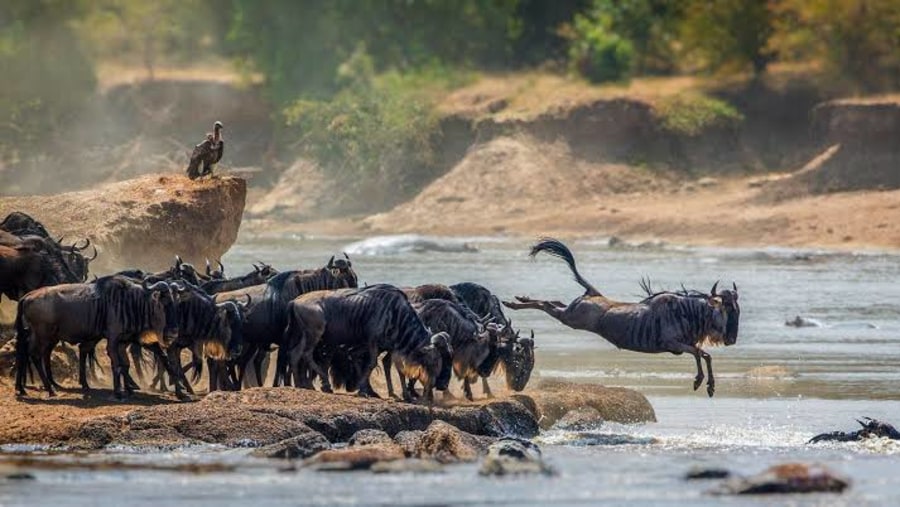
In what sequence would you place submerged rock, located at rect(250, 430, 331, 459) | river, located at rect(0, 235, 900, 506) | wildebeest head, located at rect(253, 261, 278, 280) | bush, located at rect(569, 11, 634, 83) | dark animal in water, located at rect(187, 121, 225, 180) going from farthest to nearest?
1. bush, located at rect(569, 11, 634, 83)
2. dark animal in water, located at rect(187, 121, 225, 180)
3. wildebeest head, located at rect(253, 261, 278, 280)
4. submerged rock, located at rect(250, 430, 331, 459)
5. river, located at rect(0, 235, 900, 506)

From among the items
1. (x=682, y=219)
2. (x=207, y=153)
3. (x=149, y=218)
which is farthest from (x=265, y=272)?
(x=682, y=219)

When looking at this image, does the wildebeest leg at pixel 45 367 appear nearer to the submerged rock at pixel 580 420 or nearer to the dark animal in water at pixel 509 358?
the dark animal in water at pixel 509 358

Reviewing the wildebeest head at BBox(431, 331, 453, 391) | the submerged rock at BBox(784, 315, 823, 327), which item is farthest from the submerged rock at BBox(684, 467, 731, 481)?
the submerged rock at BBox(784, 315, 823, 327)

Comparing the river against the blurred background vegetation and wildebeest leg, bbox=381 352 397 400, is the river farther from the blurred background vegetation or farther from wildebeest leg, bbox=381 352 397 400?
the blurred background vegetation

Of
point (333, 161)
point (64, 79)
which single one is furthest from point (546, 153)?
point (64, 79)

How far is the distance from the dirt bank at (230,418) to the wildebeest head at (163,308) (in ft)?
2.22

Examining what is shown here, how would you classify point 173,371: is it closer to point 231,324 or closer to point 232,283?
point 231,324

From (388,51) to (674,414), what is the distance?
51.9 meters

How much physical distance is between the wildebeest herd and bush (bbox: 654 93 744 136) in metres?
40.1

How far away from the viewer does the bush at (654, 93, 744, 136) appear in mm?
61750

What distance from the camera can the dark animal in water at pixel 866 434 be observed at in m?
19.0

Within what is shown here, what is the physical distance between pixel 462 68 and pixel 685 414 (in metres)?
49.7

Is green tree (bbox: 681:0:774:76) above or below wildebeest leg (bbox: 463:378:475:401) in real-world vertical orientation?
above

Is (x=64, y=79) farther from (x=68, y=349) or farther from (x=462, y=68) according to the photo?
(x=68, y=349)
